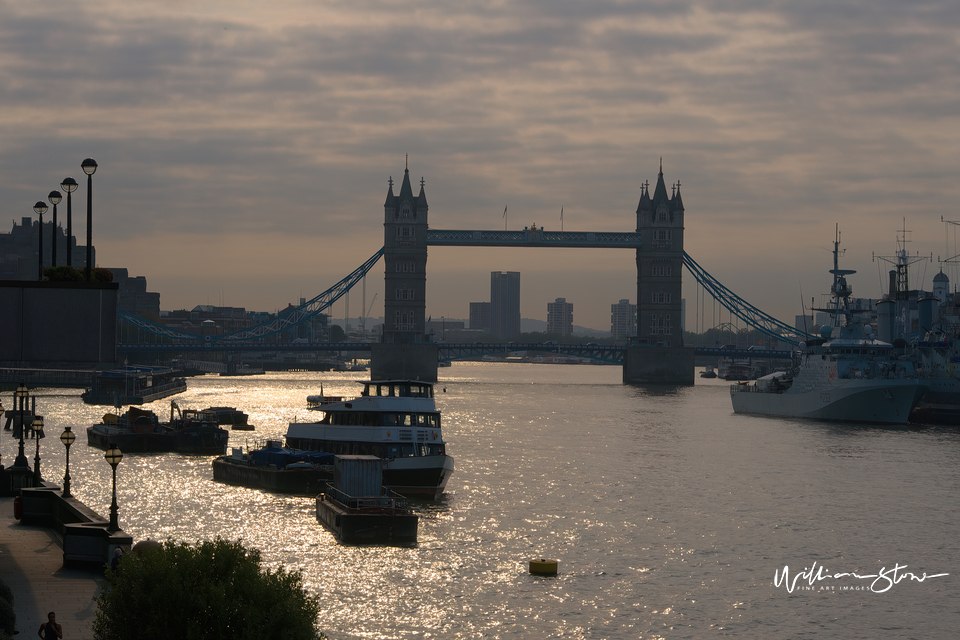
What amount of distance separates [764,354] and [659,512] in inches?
3876

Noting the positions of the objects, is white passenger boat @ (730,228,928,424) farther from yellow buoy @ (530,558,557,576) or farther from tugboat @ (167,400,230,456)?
yellow buoy @ (530,558,557,576)

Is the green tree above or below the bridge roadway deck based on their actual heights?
below

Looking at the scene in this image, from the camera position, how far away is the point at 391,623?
23.3 meters

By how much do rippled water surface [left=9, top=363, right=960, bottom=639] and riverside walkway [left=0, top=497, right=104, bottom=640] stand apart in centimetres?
470

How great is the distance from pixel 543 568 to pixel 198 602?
13.3 metres

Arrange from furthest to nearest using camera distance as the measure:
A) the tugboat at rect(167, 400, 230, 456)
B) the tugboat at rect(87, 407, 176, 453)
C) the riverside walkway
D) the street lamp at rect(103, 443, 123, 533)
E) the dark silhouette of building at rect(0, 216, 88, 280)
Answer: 1. the dark silhouette of building at rect(0, 216, 88, 280)
2. the tugboat at rect(167, 400, 230, 456)
3. the tugboat at rect(87, 407, 176, 453)
4. the street lamp at rect(103, 443, 123, 533)
5. the riverside walkway

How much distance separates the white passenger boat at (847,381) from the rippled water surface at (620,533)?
11729mm

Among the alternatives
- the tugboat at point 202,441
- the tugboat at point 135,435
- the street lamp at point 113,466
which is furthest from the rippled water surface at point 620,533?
the street lamp at point 113,466

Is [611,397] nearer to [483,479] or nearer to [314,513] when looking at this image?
[483,479]

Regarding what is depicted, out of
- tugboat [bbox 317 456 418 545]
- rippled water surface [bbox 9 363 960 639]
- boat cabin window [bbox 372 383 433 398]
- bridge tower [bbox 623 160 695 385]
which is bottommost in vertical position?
rippled water surface [bbox 9 363 960 639]

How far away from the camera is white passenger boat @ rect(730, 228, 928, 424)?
7569cm

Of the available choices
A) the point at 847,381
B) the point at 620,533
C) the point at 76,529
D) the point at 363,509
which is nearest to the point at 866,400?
the point at 847,381

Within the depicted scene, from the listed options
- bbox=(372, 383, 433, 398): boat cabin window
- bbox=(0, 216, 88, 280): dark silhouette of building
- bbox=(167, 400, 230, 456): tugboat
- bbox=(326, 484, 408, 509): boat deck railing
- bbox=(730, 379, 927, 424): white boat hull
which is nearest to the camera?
bbox=(326, 484, 408, 509): boat deck railing

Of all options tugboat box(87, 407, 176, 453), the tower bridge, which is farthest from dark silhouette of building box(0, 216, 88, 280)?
A: tugboat box(87, 407, 176, 453)
